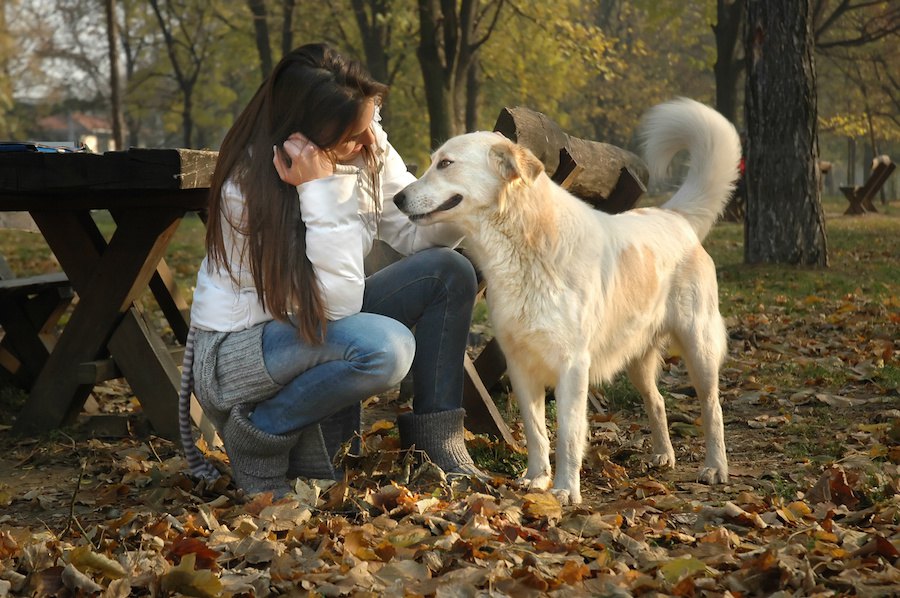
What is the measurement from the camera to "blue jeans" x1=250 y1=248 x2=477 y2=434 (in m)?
Answer: 3.43

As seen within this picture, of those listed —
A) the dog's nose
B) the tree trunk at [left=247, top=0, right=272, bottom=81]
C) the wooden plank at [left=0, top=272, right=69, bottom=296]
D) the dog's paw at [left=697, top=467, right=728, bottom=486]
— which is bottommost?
the dog's paw at [left=697, top=467, right=728, bottom=486]

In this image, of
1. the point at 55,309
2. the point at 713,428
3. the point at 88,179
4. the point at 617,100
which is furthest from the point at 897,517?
the point at 617,100

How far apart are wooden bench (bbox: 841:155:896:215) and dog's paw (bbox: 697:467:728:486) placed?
2027cm

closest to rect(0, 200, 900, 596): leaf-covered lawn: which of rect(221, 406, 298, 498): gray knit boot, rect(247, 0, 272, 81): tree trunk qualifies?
rect(221, 406, 298, 498): gray knit boot

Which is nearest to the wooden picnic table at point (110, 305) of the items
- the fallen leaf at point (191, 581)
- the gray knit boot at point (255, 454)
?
the gray knit boot at point (255, 454)

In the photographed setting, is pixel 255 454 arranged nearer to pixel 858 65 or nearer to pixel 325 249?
pixel 325 249

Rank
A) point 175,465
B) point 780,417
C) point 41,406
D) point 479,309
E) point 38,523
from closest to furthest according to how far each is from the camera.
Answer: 1. point 38,523
2. point 175,465
3. point 41,406
4. point 780,417
5. point 479,309

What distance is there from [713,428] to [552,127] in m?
1.51

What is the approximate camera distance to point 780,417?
4.96 meters

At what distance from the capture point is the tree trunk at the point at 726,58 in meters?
21.0

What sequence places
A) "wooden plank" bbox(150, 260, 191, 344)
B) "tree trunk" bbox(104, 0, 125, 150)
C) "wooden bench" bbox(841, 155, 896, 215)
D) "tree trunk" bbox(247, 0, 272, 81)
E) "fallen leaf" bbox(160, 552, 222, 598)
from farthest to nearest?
1. "wooden bench" bbox(841, 155, 896, 215)
2. "tree trunk" bbox(247, 0, 272, 81)
3. "tree trunk" bbox(104, 0, 125, 150)
4. "wooden plank" bbox(150, 260, 191, 344)
5. "fallen leaf" bbox(160, 552, 222, 598)

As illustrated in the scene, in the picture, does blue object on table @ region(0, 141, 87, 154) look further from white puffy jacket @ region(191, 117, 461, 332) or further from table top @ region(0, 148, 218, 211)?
white puffy jacket @ region(191, 117, 461, 332)

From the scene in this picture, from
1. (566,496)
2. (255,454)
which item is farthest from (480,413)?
(255,454)

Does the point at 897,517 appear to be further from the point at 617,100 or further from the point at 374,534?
the point at 617,100
